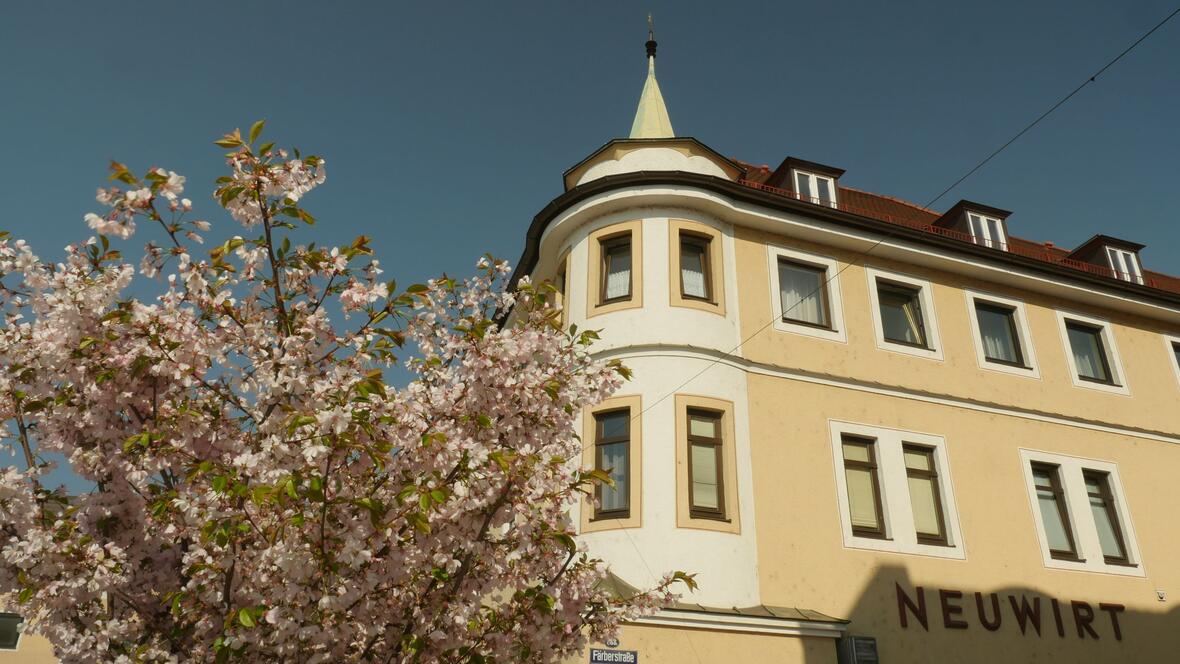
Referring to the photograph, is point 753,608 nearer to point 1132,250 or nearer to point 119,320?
point 119,320

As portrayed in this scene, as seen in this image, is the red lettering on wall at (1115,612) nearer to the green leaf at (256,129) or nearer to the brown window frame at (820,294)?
the brown window frame at (820,294)

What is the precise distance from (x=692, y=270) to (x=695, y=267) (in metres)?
0.11

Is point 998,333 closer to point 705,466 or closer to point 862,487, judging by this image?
point 862,487

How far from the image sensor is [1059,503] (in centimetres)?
1595

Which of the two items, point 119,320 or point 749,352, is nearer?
point 119,320

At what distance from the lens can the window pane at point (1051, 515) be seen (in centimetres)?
1549

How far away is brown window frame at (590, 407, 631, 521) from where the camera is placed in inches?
502

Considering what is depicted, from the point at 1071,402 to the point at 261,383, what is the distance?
16548 mm

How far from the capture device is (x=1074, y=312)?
18484mm

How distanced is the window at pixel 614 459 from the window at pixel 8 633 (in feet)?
58.7

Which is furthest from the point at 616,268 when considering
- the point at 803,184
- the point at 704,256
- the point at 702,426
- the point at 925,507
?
the point at 925,507

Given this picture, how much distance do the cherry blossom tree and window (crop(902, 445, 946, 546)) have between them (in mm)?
9575

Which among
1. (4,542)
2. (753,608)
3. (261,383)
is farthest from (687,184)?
(4,542)

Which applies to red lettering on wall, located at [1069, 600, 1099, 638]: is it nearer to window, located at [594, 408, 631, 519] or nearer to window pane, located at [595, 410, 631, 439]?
window, located at [594, 408, 631, 519]
